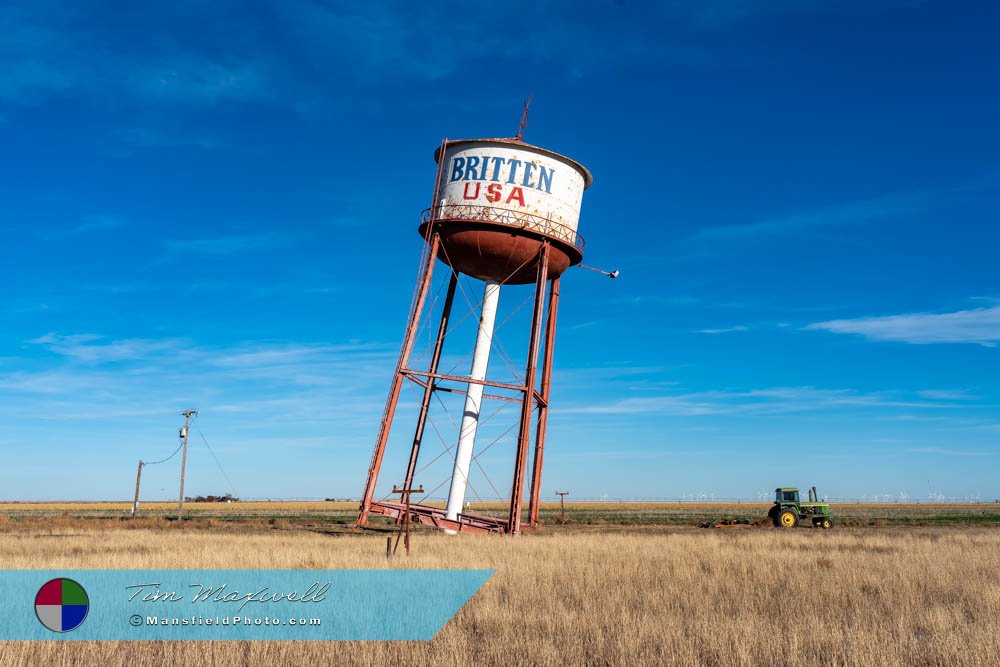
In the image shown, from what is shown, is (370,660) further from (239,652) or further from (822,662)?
(822,662)

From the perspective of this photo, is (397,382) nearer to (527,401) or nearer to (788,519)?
(527,401)

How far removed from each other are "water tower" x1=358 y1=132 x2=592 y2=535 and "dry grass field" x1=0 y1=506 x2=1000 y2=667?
5360 millimetres

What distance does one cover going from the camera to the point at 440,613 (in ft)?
35.2

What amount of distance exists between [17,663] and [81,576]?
5.78 meters

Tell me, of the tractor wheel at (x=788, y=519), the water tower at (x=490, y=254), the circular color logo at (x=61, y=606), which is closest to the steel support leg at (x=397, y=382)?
the water tower at (x=490, y=254)

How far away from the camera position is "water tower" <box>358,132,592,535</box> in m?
26.2

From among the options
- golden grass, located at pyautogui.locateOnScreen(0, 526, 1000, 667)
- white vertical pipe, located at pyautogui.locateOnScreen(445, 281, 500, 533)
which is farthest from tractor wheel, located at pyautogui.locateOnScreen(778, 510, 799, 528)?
white vertical pipe, located at pyautogui.locateOnScreen(445, 281, 500, 533)

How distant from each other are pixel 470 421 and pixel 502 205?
8.12 metres

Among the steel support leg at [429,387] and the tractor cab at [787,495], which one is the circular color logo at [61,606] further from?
the tractor cab at [787,495]

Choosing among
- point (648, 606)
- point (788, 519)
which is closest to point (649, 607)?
point (648, 606)

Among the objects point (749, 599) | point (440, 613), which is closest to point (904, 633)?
point (749, 599)

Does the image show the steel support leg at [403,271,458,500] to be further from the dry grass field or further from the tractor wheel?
the tractor wheel

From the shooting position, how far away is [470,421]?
1075 inches

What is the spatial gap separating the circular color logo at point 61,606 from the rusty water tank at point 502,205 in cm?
1843
